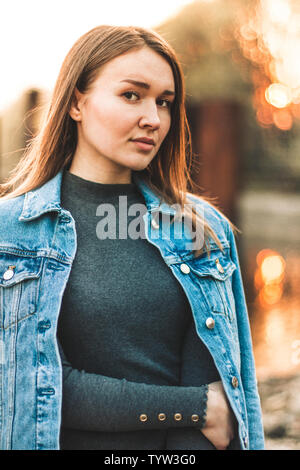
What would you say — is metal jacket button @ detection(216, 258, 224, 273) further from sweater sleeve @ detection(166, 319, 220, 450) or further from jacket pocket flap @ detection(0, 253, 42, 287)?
jacket pocket flap @ detection(0, 253, 42, 287)

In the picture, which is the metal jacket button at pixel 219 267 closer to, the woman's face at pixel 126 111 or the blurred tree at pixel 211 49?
the woman's face at pixel 126 111

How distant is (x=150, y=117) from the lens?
211 centimetres

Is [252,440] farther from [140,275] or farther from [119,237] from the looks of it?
[119,237]

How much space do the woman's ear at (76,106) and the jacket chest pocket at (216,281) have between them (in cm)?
72

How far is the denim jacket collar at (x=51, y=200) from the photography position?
6.66 feet

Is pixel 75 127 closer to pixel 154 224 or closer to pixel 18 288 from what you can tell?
pixel 154 224

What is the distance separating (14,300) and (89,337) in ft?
0.91

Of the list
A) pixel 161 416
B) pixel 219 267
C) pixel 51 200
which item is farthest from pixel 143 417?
pixel 51 200

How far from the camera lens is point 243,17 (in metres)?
19.0

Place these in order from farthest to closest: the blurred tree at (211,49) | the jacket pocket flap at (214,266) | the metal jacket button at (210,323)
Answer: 1. the blurred tree at (211,49)
2. the jacket pocket flap at (214,266)
3. the metal jacket button at (210,323)

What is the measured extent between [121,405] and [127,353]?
19 centimetres

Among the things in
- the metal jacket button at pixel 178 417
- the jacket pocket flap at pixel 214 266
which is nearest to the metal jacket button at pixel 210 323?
the jacket pocket flap at pixel 214 266

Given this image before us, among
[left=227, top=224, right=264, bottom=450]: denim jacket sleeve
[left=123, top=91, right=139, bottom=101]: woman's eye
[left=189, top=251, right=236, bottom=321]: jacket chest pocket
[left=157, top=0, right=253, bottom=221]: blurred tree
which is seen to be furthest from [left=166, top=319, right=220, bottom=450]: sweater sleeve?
[left=157, top=0, right=253, bottom=221]: blurred tree

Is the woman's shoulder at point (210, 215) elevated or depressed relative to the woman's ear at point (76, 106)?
depressed
